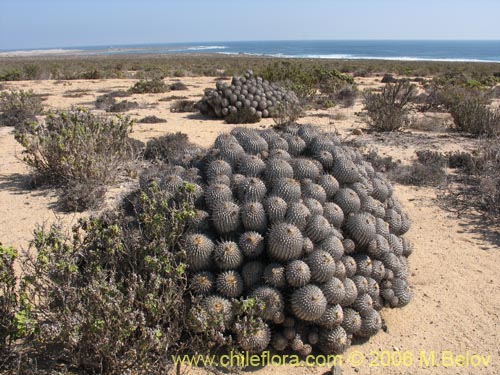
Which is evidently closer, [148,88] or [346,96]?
[346,96]

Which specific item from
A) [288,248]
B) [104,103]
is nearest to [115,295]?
[288,248]

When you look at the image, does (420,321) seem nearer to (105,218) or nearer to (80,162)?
(105,218)

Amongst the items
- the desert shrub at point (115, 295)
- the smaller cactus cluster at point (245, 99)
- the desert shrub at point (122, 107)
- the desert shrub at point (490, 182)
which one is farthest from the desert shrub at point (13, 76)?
the desert shrub at point (115, 295)

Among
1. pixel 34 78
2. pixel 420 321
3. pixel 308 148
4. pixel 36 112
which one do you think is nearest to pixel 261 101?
pixel 36 112

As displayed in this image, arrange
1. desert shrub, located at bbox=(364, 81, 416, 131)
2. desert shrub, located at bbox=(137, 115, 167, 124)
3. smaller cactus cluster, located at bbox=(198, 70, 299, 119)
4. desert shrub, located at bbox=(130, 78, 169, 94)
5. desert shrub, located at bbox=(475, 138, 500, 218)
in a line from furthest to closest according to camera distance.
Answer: desert shrub, located at bbox=(130, 78, 169, 94), smaller cactus cluster, located at bbox=(198, 70, 299, 119), desert shrub, located at bbox=(137, 115, 167, 124), desert shrub, located at bbox=(364, 81, 416, 131), desert shrub, located at bbox=(475, 138, 500, 218)

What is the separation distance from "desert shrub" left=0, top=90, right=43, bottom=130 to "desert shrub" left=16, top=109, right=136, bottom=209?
544 cm

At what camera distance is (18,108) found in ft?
41.9

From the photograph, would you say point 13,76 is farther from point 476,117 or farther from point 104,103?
point 476,117

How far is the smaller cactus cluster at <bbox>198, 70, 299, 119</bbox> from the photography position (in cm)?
1304

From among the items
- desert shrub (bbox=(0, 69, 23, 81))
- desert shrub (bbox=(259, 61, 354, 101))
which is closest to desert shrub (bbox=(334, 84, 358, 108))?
desert shrub (bbox=(259, 61, 354, 101))

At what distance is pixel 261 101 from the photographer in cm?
1327

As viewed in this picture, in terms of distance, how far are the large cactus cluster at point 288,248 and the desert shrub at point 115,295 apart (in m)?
0.24

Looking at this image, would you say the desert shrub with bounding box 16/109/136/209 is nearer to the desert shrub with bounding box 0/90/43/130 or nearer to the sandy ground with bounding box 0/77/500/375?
the sandy ground with bounding box 0/77/500/375

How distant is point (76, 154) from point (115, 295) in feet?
14.9
